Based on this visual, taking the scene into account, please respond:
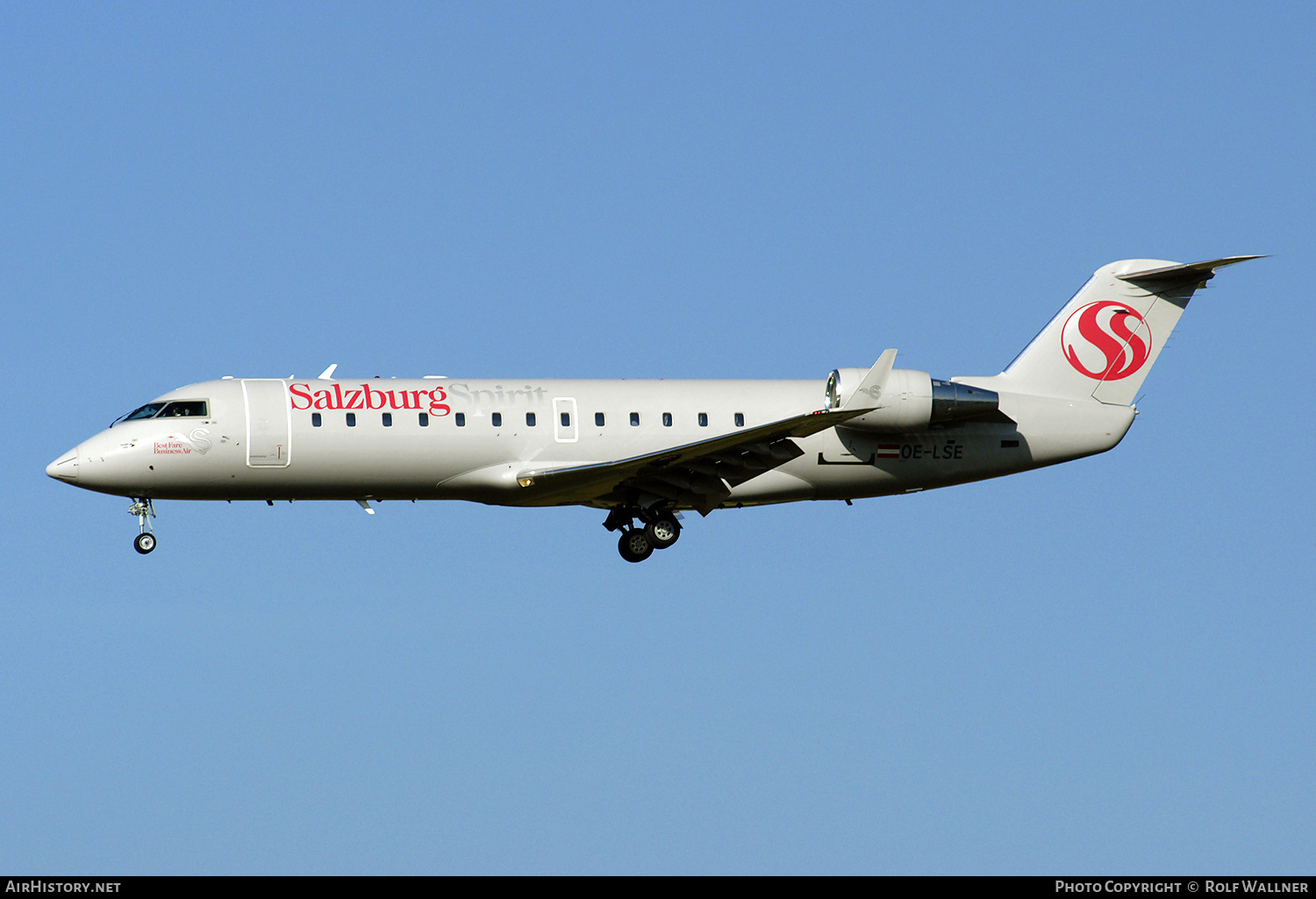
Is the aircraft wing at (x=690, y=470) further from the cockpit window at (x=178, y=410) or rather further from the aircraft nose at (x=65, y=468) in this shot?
the aircraft nose at (x=65, y=468)

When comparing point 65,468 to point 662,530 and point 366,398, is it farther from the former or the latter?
point 662,530

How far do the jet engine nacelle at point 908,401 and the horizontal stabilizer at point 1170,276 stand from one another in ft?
16.3

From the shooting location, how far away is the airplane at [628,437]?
104 ft

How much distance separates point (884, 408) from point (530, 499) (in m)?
7.05

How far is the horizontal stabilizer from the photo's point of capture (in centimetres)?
3609

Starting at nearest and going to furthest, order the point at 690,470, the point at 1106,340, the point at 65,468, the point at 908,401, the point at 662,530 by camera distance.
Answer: the point at 65,468 → the point at 690,470 → the point at 908,401 → the point at 662,530 → the point at 1106,340

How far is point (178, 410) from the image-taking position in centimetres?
3200

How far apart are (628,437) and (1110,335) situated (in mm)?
10867

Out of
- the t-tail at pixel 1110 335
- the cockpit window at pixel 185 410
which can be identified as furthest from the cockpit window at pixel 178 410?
the t-tail at pixel 1110 335

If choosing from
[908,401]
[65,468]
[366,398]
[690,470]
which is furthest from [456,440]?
[908,401]

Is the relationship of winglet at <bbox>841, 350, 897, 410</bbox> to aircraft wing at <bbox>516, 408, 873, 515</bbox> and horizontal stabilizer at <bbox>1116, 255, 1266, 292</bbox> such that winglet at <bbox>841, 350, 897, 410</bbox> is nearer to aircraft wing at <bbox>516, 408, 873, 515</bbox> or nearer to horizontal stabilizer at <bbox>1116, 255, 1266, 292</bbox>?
aircraft wing at <bbox>516, 408, 873, 515</bbox>
